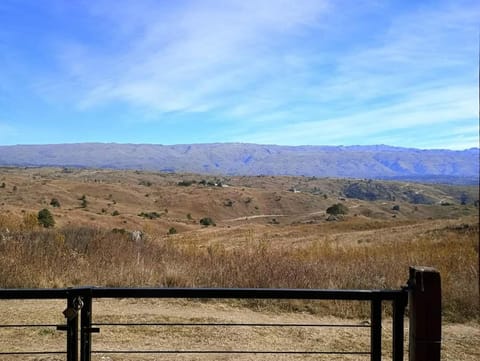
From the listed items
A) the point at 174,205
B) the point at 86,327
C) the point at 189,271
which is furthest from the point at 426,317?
the point at 174,205

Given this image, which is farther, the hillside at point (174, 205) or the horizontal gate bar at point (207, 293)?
the hillside at point (174, 205)

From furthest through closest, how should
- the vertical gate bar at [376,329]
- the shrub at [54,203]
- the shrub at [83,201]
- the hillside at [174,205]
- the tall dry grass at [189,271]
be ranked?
the shrub at [83,201]
the shrub at [54,203]
the hillside at [174,205]
the tall dry grass at [189,271]
the vertical gate bar at [376,329]

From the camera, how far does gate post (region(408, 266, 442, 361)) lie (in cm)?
308

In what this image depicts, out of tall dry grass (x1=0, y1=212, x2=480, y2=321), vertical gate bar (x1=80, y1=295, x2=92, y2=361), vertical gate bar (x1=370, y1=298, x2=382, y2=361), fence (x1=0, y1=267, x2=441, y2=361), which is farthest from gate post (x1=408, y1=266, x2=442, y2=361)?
tall dry grass (x1=0, y1=212, x2=480, y2=321)

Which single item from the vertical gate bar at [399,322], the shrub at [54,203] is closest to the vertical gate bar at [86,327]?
the vertical gate bar at [399,322]

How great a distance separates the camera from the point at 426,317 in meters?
3.09

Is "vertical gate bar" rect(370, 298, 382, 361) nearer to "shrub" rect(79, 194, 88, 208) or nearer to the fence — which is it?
the fence

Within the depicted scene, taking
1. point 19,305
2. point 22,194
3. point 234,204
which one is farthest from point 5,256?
point 234,204

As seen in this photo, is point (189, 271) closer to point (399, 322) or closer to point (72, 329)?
point (72, 329)

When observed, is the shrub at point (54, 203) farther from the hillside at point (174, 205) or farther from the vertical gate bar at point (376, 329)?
the vertical gate bar at point (376, 329)

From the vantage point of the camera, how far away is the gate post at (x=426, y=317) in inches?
121

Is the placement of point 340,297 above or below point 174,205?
above

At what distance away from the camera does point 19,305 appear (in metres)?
8.12

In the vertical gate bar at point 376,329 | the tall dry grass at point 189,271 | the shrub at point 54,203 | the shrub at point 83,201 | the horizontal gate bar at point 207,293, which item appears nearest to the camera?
the horizontal gate bar at point 207,293
